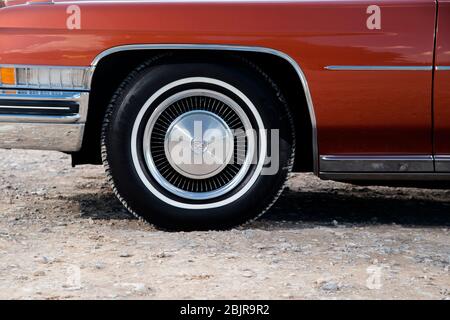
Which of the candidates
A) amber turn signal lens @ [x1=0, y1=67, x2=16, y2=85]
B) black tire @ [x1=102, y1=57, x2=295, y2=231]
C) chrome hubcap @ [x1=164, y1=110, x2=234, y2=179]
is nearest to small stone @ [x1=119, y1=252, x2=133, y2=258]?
black tire @ [x1=102, y1=57, x2=295, y2=231]

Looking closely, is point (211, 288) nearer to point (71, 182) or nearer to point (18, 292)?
point (18, 292)

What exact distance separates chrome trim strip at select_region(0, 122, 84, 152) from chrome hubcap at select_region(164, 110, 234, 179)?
1.54 ft

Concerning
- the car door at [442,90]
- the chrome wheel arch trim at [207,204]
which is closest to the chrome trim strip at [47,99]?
the chrome wheel arch trim at [207,204]

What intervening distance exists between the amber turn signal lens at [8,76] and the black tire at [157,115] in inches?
20.3

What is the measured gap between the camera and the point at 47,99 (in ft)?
17.5

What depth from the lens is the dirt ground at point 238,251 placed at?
4320mm

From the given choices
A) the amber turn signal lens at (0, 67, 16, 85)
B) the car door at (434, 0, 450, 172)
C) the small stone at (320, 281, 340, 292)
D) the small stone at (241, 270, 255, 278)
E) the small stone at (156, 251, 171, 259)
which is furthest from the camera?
the amber turn signal lens at (0, 67, 16, 85)

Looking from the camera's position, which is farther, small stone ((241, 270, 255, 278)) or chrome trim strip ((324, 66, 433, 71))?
chrome trim strip ((324, 66, 433, 71))

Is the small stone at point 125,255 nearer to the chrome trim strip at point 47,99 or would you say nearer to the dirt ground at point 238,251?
the dirt ground at point 238,251

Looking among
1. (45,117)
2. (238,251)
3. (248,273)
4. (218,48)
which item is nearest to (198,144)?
(218,48)

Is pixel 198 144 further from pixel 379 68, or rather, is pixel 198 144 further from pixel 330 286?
pixel 330 286

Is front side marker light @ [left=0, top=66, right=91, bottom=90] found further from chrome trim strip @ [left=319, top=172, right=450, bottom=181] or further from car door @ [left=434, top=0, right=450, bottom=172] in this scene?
car door @ [left=434, top=0, right=450, bottom=172]

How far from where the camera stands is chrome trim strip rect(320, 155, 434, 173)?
5.41 metres

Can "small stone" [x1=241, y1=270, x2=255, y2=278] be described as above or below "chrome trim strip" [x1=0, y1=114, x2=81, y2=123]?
below
